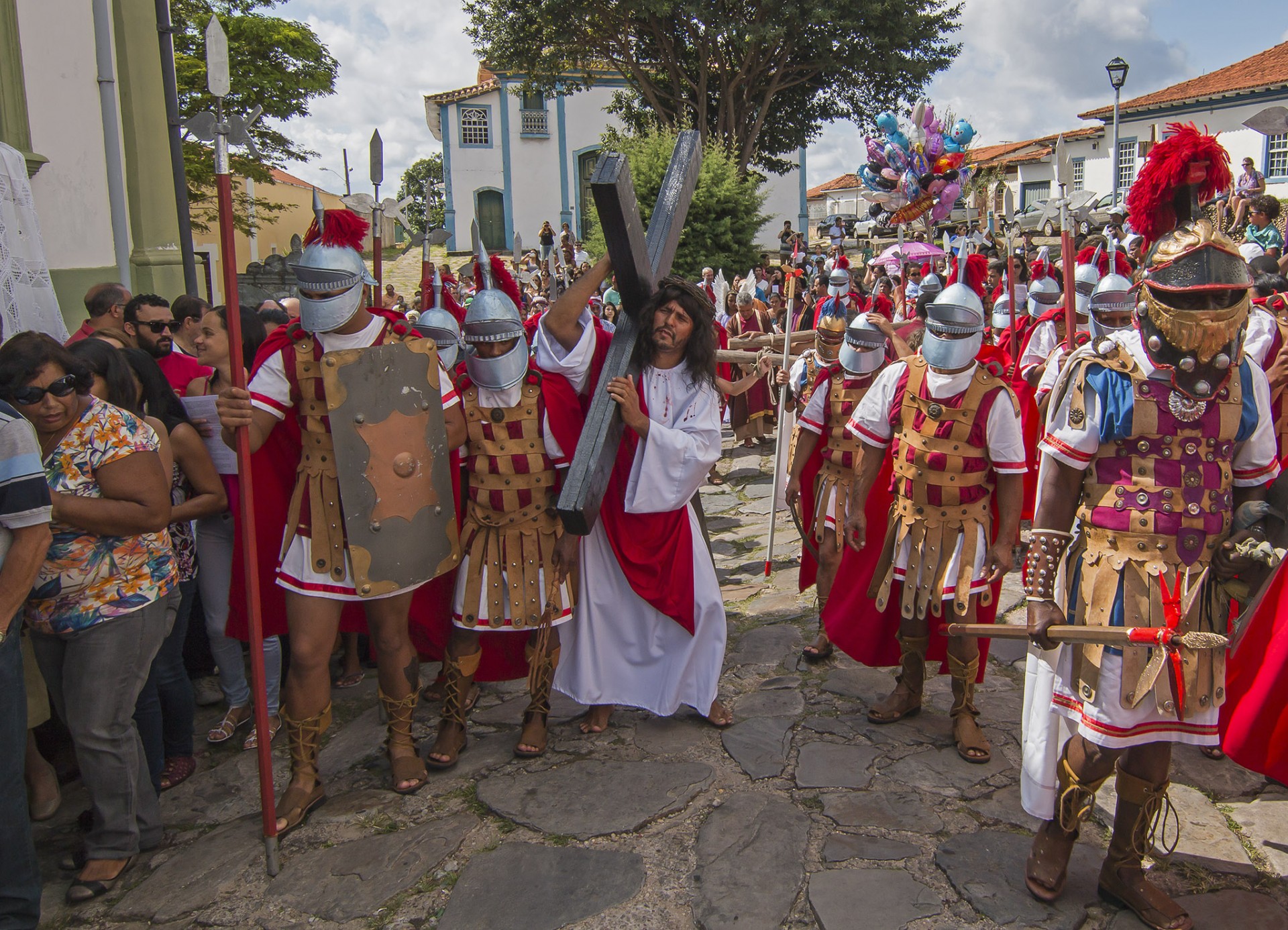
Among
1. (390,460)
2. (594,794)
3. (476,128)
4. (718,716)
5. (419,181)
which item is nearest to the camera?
(390,460)

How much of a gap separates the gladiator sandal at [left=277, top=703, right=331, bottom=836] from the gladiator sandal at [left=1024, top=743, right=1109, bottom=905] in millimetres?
2485

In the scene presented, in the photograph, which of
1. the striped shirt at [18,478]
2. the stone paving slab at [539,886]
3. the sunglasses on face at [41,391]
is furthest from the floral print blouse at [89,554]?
the stone paving slab at [539,886]

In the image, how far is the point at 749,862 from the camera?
10.3 ft

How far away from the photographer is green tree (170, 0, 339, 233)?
1566cm

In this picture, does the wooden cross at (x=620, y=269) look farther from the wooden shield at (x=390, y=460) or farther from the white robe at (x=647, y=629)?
the wooden shield at (x=390, y=460)

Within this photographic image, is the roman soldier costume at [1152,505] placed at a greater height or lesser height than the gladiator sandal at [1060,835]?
greater

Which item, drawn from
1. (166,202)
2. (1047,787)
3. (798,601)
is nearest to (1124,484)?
(1047,787)

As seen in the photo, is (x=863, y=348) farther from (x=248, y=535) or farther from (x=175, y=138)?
(x=175, y=138)

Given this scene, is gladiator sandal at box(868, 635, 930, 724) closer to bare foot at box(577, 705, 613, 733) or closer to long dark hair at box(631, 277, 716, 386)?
bare foot at box(577, 705, 613, 733)

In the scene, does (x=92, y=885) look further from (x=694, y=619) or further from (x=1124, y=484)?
(x=1124, y=484)

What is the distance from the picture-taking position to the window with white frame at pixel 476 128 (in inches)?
1448

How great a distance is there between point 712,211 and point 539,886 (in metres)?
20.9

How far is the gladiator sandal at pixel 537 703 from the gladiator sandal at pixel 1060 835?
1.94 meters

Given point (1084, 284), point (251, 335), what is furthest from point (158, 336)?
point (1084, 284)
